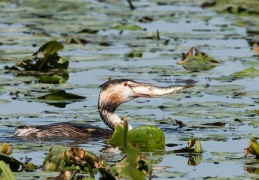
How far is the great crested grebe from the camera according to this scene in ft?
36.9

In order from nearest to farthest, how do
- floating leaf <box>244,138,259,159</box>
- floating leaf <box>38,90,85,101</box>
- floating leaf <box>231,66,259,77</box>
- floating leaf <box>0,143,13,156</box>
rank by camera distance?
floating leaf <box>0,143,13,156</box> → floating leaf <box>244,138,259,159</box> → floating leaf <box>38,90,85,101</box> → floating leaf <box>231,66,259,77</box>

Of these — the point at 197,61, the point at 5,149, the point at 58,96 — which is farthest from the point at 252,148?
the point at 197,61

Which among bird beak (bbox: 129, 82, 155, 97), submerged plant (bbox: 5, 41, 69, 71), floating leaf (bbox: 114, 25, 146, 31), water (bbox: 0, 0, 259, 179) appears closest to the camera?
water (bbox: 0, 0, 259, 179)

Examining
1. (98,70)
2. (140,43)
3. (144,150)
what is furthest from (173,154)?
(140,43)

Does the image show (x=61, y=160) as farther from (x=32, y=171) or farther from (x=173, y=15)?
(x=173, y=15)

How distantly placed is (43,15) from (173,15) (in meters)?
2.97

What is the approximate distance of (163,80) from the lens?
14477 millimetres

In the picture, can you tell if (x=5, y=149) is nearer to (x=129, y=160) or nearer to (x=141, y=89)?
(x=129, y=160)

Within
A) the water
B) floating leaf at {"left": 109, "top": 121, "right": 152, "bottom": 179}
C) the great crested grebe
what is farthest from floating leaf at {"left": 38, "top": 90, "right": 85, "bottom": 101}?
floating leaf at {"left": 109, "top": 121, "right": 152, "bottom": 179}

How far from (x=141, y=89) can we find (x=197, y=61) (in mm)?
4516

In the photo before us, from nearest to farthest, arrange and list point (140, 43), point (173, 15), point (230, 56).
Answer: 1. point (230, 56)
2. point (140, 43)
3. point (173, 15)

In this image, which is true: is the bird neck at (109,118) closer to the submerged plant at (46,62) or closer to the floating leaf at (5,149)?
the floating leaf at (5,149)

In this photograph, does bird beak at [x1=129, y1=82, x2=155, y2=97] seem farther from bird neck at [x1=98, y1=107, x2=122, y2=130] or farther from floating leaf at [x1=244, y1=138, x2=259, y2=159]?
floating leaf at [x1=244, y1=138, x2=259, y2=159]

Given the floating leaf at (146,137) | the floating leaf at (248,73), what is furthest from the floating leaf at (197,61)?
the floating leaf at (146,137)
